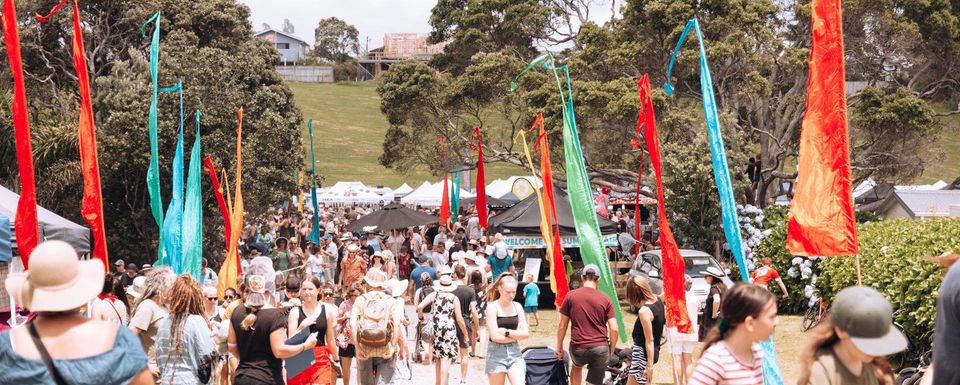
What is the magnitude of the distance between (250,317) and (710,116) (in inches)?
179

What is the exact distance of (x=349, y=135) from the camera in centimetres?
9381

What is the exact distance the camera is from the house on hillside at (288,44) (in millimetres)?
144625

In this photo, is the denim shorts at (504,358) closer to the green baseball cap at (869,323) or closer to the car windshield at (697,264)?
the green baseball cap at (869,323)

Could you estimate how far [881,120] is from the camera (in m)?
27.4

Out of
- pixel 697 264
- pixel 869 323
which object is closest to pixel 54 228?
pixel 697 264

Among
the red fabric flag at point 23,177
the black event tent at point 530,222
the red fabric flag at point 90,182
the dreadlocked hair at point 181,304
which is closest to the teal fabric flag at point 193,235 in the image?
the red fabric flag at point 90,182

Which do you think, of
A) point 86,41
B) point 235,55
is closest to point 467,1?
point 235,55

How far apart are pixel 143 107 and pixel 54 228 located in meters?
14.0

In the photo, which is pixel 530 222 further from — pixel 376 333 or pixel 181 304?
pixel 181 304

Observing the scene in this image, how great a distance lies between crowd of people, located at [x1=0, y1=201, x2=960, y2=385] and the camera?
14.4ft

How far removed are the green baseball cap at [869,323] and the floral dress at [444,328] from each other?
7.86 m

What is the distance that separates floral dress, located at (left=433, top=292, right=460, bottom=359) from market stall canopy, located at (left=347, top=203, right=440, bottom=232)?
16.2 metres

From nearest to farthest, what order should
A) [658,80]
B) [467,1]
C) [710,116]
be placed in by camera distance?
[710,116], [658,80], [467,1]

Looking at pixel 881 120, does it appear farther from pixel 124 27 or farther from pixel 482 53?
pixel 124 27
